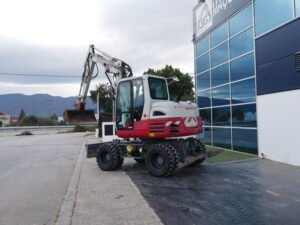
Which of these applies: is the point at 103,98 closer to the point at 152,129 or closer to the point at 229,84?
the point at 229,84

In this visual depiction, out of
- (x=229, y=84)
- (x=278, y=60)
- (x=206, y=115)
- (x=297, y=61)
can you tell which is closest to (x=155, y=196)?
(x=297, y=61)

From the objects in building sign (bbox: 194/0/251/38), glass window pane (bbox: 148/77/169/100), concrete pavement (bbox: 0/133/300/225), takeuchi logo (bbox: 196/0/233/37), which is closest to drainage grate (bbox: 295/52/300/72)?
concrete pavement (bbox: 0/133/300/225)

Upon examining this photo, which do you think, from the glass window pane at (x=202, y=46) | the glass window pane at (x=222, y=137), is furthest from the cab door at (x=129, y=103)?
the glass window pane at (x=202, y=46)

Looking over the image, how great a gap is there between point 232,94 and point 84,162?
700cm

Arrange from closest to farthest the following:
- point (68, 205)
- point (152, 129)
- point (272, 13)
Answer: point (68, 205)
point (152, 129)
point (272, 13)

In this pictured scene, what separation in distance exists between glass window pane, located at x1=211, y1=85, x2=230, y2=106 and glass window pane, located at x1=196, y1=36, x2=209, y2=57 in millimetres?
2672

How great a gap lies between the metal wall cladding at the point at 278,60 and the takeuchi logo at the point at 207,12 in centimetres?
401

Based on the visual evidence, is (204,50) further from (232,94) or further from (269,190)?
(269,190)

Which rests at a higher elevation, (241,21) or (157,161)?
(241,21)

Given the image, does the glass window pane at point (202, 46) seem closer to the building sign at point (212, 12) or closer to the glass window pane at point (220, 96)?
the building sign at point (212, 12)

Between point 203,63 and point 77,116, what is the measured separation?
7.42 meters

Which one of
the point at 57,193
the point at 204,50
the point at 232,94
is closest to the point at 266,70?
the point at 232,94

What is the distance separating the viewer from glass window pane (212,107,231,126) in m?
16.0

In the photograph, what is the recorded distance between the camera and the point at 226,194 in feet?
25.1
